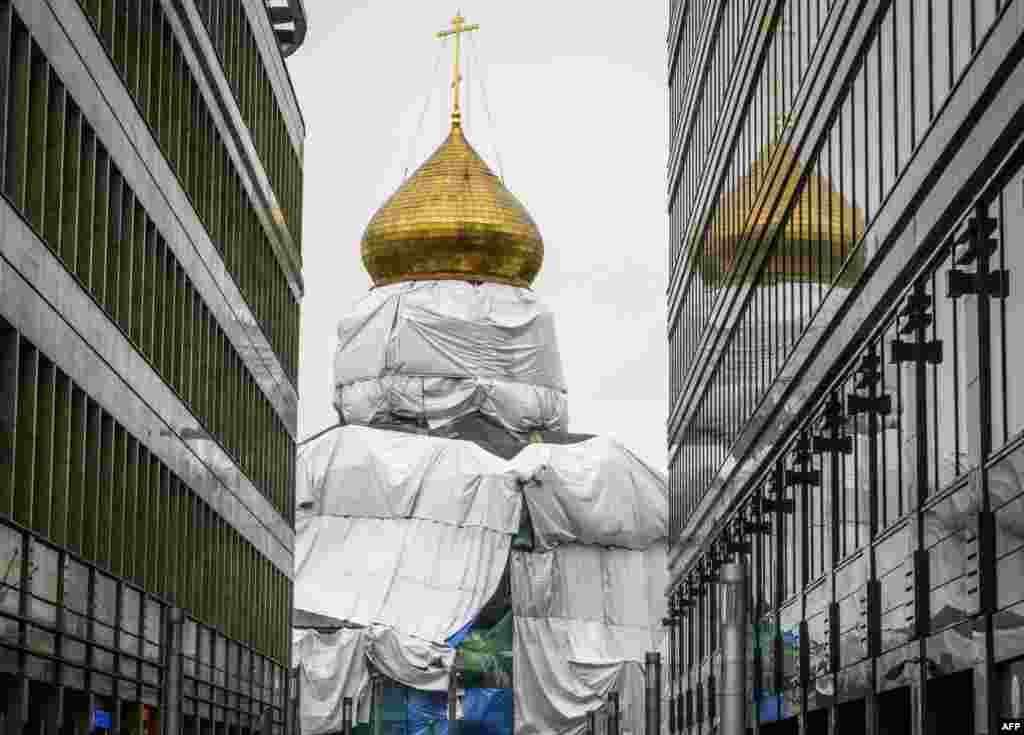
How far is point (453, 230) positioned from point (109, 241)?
89965 millimetres

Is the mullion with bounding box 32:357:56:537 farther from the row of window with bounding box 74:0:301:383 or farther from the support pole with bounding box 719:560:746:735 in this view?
the support pole with bounding box 719:560:746:735

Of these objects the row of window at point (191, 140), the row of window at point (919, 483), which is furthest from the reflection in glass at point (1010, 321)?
the row of window at point (191, 140)

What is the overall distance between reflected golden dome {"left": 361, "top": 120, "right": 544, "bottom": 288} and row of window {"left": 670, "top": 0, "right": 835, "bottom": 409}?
167 ft

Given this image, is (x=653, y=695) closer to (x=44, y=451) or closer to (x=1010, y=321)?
(x=44, y=451)

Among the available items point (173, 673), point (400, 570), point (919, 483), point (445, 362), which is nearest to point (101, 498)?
point (173, 673)

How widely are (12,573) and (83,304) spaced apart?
5.21 meters

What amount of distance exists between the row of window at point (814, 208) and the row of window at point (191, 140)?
32.6ft

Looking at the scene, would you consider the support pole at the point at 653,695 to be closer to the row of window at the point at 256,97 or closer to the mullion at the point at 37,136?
the row of window at the point at 256,97

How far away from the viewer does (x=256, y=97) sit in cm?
5050

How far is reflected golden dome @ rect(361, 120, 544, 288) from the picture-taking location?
12306 centimetres

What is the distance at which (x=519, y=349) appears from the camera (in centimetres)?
11800

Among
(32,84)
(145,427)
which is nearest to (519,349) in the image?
(145,427)

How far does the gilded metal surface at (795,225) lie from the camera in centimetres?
3462

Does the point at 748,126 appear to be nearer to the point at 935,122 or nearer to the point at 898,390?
the point at 898,390
